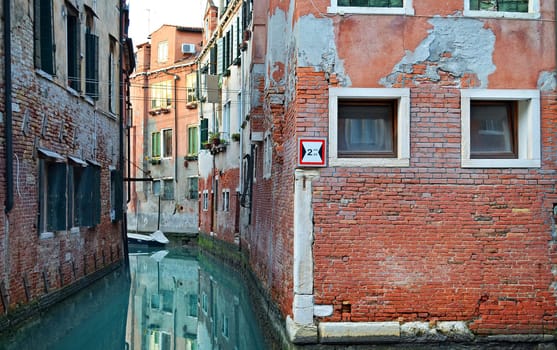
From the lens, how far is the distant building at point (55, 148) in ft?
33.2

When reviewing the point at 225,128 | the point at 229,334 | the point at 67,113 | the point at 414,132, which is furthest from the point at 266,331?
the point at 225,128

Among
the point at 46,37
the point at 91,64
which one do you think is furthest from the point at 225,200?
the point at 46,37

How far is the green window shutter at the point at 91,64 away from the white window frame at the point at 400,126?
8.57 metres

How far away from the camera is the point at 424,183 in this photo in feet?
26.1

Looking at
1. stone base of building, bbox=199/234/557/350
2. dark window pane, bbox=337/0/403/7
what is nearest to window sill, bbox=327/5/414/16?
dark window pane, bbox=337/0/403/7

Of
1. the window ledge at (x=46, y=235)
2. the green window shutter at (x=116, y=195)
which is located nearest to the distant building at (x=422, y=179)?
the window ledge at (x=46, y=235)

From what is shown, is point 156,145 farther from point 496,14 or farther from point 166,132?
point 496,14

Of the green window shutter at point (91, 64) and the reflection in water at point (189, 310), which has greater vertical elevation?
the green window shutter at point (91, 64)

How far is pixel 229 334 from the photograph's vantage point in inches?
488

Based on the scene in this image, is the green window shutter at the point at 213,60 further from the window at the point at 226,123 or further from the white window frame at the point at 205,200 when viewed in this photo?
the white window frame at the point at 205,200

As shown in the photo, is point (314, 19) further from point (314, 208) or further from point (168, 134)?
point (168, 134)

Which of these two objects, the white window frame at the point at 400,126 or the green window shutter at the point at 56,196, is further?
the green window shutter at the point at 56,196

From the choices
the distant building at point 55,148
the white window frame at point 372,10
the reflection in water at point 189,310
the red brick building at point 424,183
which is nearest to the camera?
the red brick building at point 424,183

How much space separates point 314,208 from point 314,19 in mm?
2011
